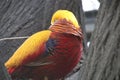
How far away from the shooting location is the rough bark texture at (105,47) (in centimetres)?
156

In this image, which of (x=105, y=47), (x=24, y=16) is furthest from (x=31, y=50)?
(x=24, y=16)

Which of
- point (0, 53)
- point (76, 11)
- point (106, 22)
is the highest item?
point (106, 22)

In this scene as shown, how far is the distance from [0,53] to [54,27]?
701 millimetres

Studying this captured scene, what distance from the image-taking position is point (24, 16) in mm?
3080

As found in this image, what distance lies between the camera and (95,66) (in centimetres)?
162

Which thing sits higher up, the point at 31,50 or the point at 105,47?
the point at 105,47

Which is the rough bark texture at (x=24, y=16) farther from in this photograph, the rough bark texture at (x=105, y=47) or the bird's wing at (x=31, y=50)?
the rough bark texture at (x=105, y=47)

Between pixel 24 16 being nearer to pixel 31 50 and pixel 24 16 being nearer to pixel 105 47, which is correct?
pixel 31 50

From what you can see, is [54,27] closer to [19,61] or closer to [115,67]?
[19,61]

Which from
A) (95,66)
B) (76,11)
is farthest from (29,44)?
(76,11)

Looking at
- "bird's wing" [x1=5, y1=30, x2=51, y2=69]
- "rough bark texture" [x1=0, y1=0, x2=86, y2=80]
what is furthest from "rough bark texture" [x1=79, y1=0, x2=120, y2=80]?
"rough bark texture" [x1=0, y1=0, x2=86, y2=80]

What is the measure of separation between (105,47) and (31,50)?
62cm

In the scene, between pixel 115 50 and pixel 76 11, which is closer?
pixel 115 50

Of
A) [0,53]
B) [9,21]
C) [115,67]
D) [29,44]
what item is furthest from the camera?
[9,21]
